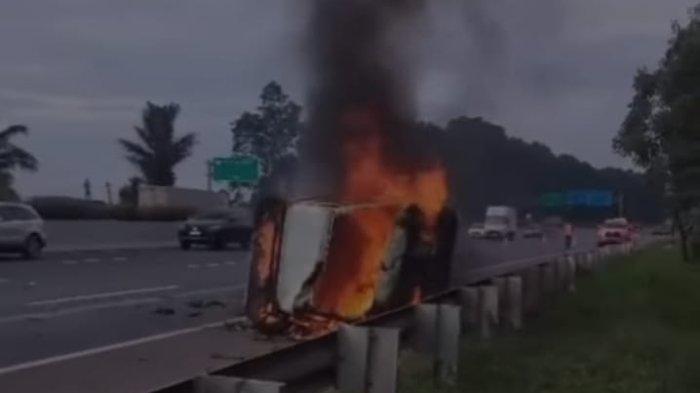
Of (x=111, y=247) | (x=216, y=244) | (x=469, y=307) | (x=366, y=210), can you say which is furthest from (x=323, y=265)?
(x=111, y=247)

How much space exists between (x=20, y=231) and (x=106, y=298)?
15045 mm

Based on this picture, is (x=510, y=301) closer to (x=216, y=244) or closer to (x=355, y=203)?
(x=355, y=203)

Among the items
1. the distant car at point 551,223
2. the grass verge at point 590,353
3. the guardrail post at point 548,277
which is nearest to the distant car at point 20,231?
the grass verge at point 590,353

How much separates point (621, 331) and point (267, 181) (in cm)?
507

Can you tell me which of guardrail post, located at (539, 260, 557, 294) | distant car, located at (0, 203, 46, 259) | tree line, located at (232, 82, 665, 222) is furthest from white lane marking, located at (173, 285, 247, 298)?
distant car, located at (0, 203, 46, 259)

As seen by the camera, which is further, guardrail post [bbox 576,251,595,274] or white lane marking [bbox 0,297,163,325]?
guardrail post [bbox 576,251,595,274]

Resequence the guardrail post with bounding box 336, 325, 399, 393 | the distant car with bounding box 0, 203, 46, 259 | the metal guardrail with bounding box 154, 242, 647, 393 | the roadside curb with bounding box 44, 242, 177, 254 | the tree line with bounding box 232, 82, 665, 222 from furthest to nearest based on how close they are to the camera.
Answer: the roadside curb with bounding box 44, 242, 177, 254, the distant car with bounding box 0, 203, 46, 259, the tree line with bounding box 232, 82, 665, 222, the guardrail post with bounding box 336, 325, 399, 393, the metal guardrail with bounding box 154, 242, 647, 393

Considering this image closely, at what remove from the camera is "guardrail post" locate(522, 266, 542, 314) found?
19.8 meters

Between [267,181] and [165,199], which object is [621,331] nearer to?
[267,181]

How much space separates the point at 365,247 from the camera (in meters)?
15.9

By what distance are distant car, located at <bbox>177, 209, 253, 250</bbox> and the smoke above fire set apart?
102ft

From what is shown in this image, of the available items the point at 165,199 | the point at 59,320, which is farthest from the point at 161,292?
the point at 165,199

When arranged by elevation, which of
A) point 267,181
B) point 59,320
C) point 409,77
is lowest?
point 59,320

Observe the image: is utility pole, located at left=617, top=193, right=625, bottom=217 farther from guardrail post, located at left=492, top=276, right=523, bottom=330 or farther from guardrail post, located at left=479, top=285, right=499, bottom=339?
guardrail post, located at left=479, top=285, right=499, bottom=339
